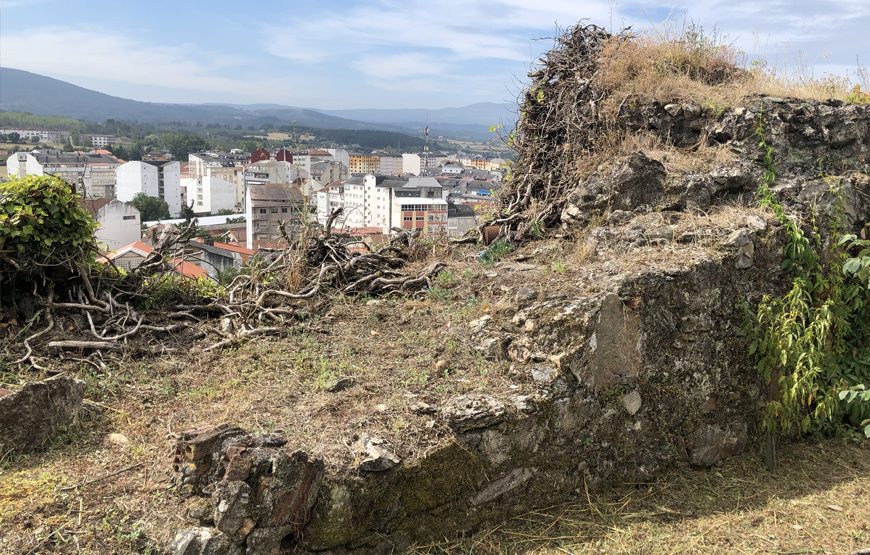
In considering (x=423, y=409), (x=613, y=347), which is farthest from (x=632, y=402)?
(x=423, y=409)

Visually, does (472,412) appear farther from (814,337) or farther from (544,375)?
(814,337)

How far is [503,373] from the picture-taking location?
484 centimetres

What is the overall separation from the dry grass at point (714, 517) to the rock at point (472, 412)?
2.35ft

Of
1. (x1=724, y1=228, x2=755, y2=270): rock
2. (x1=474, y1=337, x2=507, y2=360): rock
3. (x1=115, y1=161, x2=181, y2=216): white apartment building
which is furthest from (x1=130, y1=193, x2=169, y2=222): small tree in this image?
(x1=724, y1=228, x2=755, y2=270): rock

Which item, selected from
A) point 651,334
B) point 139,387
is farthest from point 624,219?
point 139,387

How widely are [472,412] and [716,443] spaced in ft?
8.07

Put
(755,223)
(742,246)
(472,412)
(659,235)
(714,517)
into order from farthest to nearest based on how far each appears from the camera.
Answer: (659,235), (755,223), (742,246), (714,517), (472,412)

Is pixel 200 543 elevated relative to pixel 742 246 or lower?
lower

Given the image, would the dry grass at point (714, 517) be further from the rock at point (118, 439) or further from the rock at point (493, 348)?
the rock at point (118, 439)

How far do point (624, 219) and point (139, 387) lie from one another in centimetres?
496

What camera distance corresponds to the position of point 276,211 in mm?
10664

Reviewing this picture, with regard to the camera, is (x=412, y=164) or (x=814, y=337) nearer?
(x=814, y=337)

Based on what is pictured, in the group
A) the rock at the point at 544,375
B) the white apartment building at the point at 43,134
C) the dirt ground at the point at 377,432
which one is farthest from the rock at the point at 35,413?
the white apartment building at the point at 43,134

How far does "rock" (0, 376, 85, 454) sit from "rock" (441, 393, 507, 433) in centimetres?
254
